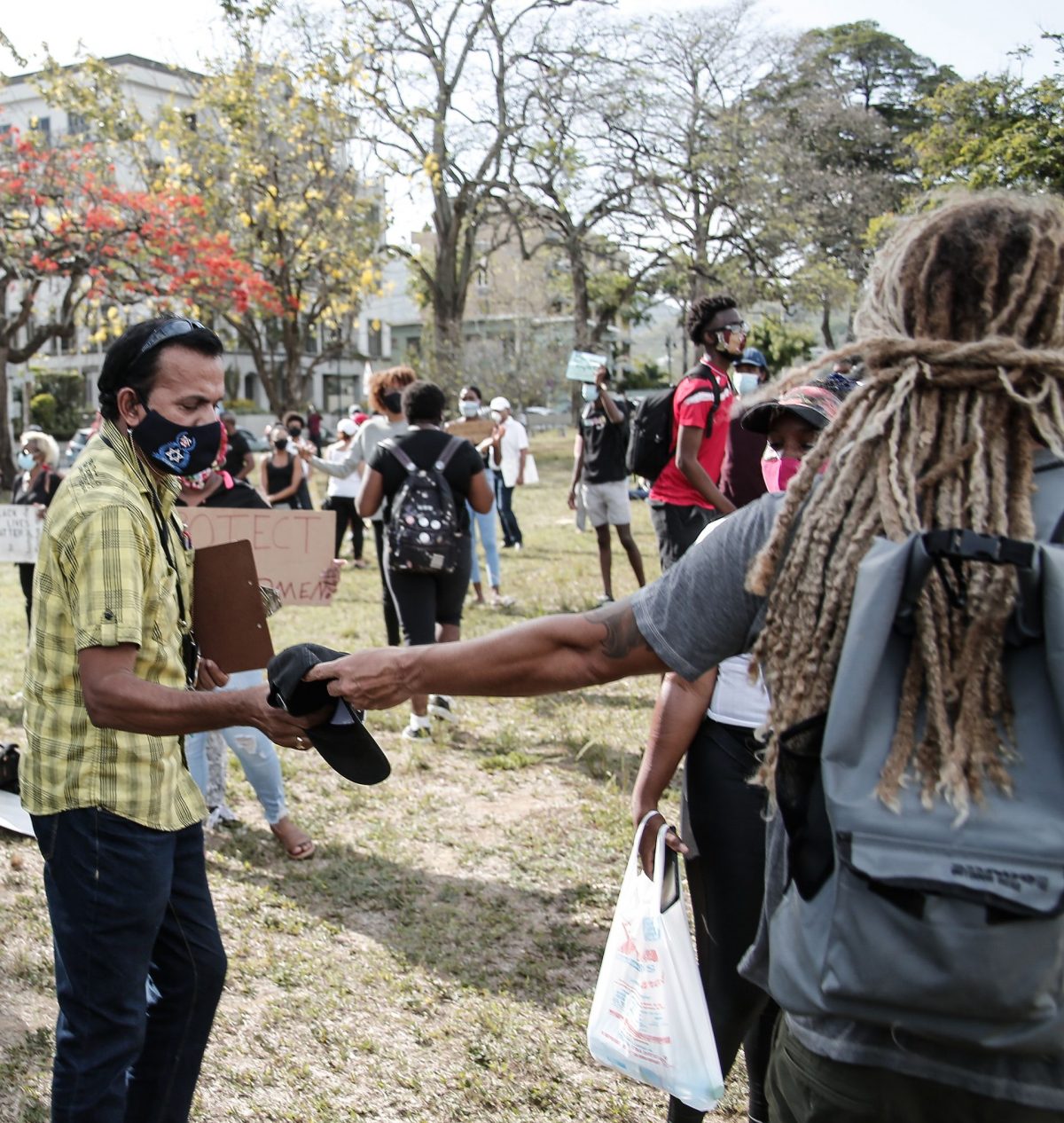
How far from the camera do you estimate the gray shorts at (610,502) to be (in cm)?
968

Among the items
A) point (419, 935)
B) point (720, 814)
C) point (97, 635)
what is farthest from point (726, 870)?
point (419, 935)

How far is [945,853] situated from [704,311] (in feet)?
16.5

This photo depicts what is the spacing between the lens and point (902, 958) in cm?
136

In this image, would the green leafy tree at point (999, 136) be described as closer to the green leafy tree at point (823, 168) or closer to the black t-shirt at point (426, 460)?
the black t-shirt at point (426, 460)

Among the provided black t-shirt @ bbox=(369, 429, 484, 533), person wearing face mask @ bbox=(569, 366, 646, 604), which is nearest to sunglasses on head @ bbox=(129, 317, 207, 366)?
black t-shirt @ bbox=(369, 429, 484, 533)

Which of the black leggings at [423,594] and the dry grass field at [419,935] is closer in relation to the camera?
the dry grass field at [419,935]

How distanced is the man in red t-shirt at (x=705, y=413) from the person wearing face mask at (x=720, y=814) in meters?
3.15

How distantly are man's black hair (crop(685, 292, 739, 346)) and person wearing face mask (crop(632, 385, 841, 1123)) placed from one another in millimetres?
3362

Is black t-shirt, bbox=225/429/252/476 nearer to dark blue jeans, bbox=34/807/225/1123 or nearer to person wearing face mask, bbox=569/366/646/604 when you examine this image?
person wearing face mask, bbox=569/366/646/604

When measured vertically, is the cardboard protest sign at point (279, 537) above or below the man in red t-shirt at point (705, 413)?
below

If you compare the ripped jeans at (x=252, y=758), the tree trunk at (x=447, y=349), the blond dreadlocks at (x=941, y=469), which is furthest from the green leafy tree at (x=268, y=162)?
the blond dreadlocks at (x=941, y=469)

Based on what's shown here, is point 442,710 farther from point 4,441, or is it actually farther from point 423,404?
point 4,441

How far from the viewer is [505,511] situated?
13.4 metres

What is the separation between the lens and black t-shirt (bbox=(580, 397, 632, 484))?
9516 mm
